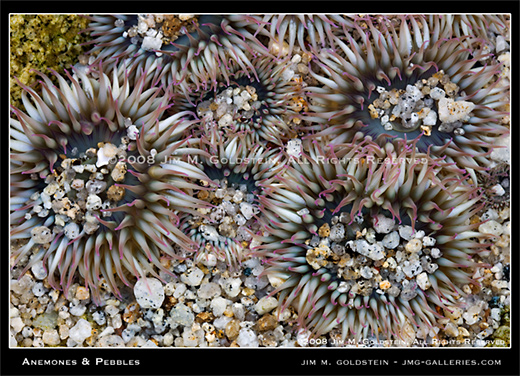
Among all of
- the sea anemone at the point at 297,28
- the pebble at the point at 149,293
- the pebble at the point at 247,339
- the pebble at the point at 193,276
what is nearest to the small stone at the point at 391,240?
the pebble at the point at 247,339

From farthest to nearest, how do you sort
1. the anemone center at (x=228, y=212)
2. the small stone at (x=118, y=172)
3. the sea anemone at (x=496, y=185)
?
1. the sea anemone at (x=496, y=185)
2. the anemone center at (x=228, y=212)
3. the small stone at (x=118, y=172)

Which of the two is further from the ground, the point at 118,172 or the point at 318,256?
the point at 118,172

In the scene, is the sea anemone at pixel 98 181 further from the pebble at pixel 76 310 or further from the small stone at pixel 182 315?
the small stone at pixel 182 315

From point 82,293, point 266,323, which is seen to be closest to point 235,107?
point 266,323

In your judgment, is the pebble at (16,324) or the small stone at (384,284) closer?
the small stone at (384,284)

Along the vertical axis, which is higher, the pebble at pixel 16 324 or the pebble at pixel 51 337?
the pebble at pixel 16 324

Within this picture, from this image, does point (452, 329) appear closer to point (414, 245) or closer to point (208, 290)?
point (414, 245)

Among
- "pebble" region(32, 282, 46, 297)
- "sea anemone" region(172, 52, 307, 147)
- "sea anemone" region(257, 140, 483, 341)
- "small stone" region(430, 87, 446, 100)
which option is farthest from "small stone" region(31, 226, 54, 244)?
"small stone" region(430, 87, 446, 100)

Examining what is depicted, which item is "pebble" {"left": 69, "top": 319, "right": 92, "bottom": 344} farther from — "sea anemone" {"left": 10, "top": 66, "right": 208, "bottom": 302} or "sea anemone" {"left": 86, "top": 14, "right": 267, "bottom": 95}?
"sea anemone" {"left": 86, "top": 14, "right": 267, "bottom": 95}
